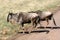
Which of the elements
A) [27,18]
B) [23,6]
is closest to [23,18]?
[27,18]

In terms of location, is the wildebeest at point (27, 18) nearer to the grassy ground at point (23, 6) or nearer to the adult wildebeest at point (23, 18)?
the adult wildebeest at point (23, 18)

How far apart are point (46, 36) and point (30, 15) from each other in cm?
113

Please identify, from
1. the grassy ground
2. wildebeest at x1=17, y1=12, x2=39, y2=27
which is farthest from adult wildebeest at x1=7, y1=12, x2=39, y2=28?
the grassy ground

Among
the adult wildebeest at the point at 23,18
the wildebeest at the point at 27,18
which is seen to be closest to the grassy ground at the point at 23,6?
the adult wildebeest at the point at 23,18

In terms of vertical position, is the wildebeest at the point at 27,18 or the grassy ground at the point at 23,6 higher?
the grassy ground at the point at 23,6

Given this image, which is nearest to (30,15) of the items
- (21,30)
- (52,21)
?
(21,30)

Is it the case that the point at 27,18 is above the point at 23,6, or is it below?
below

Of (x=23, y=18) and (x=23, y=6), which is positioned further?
(x=23, y=6)

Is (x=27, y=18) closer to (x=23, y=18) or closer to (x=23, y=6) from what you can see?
(x=23, y=18)

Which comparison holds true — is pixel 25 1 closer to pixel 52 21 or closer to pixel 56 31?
pixel 52 21

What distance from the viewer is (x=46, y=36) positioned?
988 centimetres

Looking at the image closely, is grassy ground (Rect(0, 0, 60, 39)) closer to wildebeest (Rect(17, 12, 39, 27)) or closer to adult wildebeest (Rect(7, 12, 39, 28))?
adult wildebeest (Rect(7, 12, 39, 28))

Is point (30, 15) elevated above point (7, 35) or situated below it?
above

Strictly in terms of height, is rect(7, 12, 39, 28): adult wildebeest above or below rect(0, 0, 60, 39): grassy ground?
below
